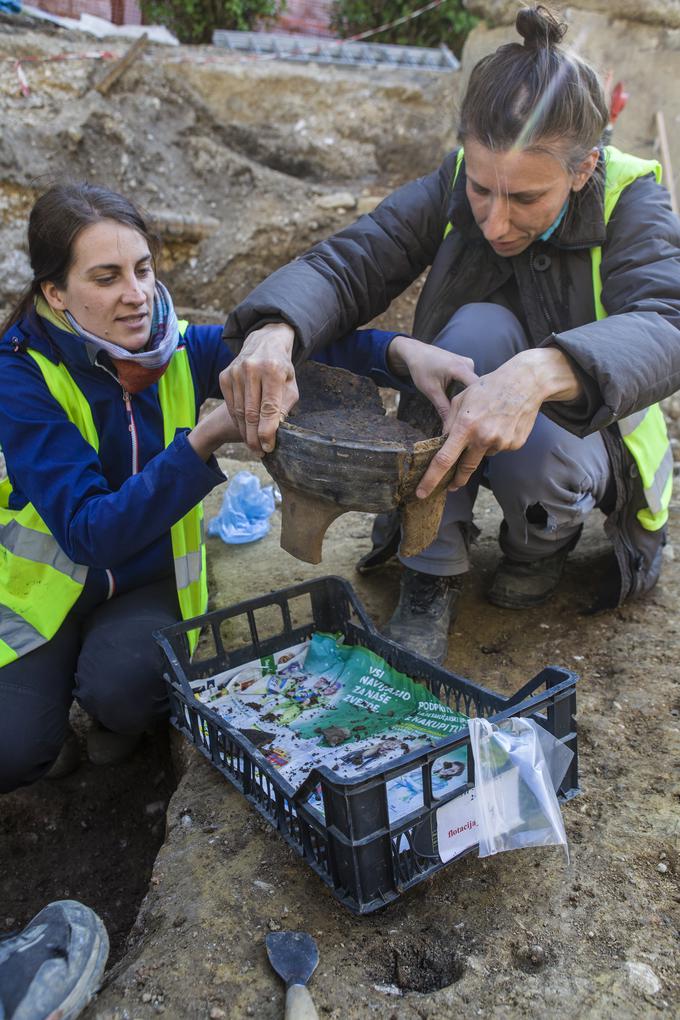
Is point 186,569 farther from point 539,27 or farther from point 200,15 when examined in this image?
→ point 200,15

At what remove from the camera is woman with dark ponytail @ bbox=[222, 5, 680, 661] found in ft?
5.11

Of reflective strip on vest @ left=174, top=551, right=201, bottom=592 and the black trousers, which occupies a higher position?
reflective strip on vest @ left=174, top=551, right=201, bottom=592

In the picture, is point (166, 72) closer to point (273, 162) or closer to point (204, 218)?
point (273, 162)

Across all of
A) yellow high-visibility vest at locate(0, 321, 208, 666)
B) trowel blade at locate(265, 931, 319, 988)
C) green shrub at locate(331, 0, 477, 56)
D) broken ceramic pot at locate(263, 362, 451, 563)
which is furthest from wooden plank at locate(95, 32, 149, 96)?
trowel blade at locate(265, 931, 319, 988)

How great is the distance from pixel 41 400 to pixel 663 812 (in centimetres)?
154

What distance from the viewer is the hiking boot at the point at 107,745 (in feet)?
7.20

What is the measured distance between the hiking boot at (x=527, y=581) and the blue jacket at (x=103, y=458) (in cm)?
64

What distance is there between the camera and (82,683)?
197cm

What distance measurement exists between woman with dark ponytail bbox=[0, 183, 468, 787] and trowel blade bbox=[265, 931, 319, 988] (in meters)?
0.80

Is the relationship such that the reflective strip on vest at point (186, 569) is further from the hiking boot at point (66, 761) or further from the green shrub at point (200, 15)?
the green shrub at point (200, 15)

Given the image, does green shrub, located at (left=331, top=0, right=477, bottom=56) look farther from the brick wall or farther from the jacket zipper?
the jacket zipper

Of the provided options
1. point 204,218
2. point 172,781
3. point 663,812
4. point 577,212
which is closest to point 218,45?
point 204,218

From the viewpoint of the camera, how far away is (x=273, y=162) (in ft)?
19.9

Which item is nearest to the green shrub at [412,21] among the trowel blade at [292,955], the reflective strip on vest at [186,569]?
the reflective strip on vest at [186,569]
